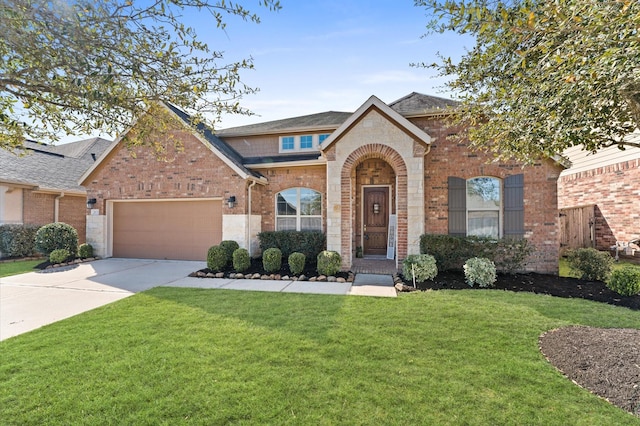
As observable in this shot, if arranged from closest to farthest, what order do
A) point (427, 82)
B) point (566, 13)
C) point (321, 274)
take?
point (566, 13), point (427, 82), point (321, 274)

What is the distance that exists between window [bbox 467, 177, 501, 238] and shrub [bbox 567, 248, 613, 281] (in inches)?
76.8

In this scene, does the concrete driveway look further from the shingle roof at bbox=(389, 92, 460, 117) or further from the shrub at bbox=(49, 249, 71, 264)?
the shingle roof at bbox=(389, 92, 460, 117)

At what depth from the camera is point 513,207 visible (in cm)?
884

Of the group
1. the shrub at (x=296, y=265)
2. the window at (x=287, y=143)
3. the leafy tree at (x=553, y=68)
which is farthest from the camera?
the window at (x=287, y=143)

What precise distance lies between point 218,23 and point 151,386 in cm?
439

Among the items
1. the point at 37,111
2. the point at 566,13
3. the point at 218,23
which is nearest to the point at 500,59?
the point at 566,13

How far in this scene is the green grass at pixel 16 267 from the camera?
355 inches

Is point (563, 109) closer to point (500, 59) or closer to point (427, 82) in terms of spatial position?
point (500, 59)

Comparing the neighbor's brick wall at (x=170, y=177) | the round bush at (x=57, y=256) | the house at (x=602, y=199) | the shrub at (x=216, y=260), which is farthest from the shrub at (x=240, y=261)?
the house at (x=602, y=199)

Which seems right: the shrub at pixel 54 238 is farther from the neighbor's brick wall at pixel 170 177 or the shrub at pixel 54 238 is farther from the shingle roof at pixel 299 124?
the shingle roof at pixel 299 124

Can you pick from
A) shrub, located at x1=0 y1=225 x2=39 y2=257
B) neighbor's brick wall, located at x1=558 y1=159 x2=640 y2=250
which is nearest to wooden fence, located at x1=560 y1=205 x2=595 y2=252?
neighbor's brick wall, located at x1=558 y1=159 x2=640 y2=250

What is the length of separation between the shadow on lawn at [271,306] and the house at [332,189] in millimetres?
2902

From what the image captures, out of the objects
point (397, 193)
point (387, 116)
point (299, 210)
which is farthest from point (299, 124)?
point (397, 193)

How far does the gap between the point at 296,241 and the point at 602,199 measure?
39.3 ft
